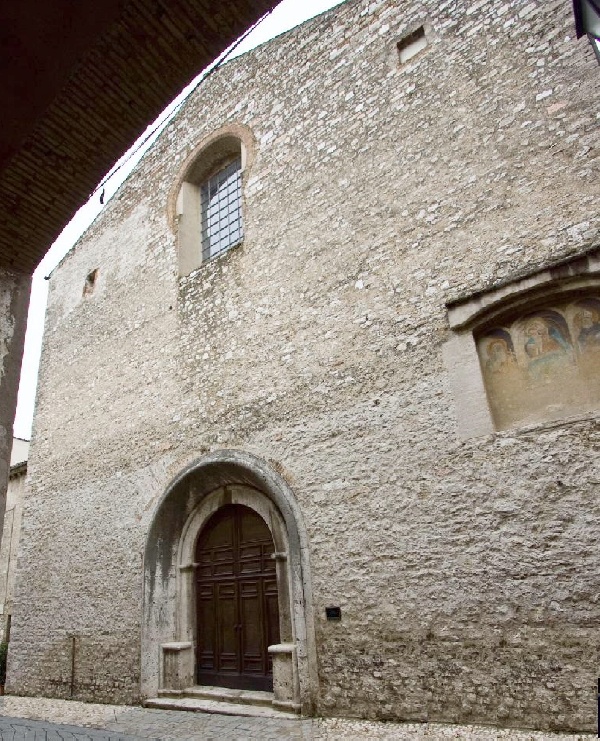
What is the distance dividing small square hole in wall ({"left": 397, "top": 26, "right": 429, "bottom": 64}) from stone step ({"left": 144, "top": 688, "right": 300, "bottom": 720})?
23.8ft

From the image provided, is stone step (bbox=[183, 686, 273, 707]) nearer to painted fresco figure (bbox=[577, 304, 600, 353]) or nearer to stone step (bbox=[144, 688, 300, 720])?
stone step (bbox=[144, 688, 300, 720])

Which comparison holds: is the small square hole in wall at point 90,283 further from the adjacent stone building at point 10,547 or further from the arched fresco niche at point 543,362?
the arched fresco niche at point 543,362

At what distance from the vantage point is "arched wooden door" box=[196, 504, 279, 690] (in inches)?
228

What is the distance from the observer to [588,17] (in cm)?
442

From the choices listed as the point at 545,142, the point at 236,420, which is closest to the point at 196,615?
the point at 236,420

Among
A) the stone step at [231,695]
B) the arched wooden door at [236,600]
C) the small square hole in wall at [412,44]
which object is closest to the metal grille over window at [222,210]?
the small square hole in wall at [412,44]

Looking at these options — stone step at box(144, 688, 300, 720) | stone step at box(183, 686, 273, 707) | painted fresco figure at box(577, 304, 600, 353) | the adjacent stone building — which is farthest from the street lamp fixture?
the adjacent stone building

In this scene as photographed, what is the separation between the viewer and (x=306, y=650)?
5.01 meters

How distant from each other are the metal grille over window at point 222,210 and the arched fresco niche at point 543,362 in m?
4.35

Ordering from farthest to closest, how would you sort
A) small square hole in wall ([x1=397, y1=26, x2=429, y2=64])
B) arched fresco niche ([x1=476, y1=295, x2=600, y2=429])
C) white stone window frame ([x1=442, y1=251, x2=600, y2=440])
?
small square hole in wall ([x1=397, y1=26, x2=429, y2=64]), white stone window frame ([x1=442, y1=251, x2=600, y2=440]), arched fresco niche ([x1=476, y1=295, x2=600, y2=429])

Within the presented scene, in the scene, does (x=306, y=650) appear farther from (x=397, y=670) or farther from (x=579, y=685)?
(x=579, y=685)

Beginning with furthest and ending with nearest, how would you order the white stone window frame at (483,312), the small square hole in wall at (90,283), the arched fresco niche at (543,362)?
the small square hole in wall at (90,283)
the white stone window frame at (483,312)
the arched fresco niche at (543,362)

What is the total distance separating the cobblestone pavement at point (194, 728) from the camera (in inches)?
154

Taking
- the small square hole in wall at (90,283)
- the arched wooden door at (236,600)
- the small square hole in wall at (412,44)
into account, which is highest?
the small square hole in wall at (412,44)
